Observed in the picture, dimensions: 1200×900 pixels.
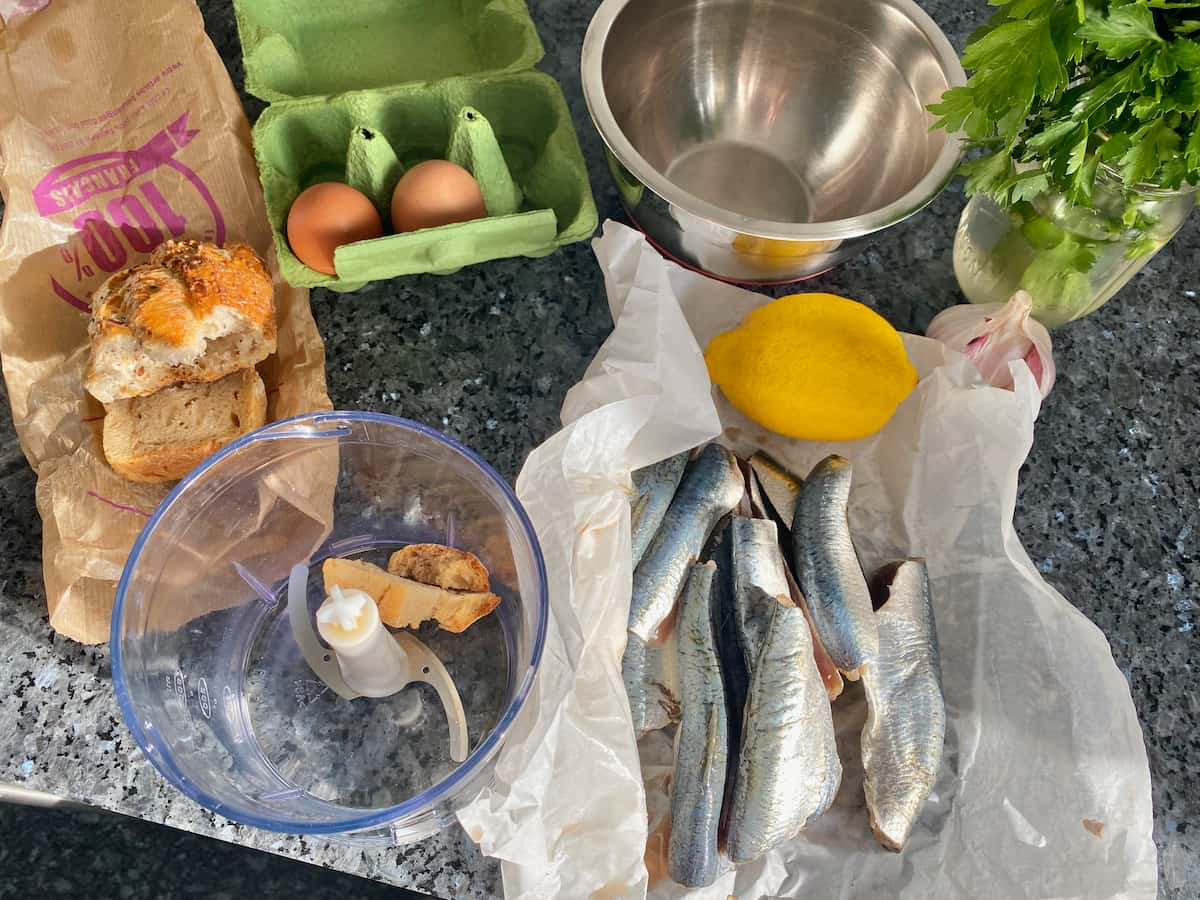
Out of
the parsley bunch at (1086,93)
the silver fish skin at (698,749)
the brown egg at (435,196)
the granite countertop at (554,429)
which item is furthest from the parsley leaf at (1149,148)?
the brown egg at (435,196)

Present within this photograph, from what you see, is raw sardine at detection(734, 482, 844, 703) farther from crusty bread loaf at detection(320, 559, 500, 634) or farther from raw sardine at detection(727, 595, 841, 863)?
crusty bread loaf at detection(320, 559, 500, 634)

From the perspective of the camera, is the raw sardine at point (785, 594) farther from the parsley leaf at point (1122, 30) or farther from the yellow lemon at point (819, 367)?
the parsley leaf at point (1122, 30)

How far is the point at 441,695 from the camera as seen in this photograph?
76 cm

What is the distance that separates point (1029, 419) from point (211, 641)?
2.29 ft

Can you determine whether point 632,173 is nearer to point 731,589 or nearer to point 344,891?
point 731,589

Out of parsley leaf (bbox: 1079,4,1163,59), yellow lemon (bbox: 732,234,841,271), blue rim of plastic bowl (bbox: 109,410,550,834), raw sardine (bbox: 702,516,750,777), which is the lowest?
raw sardine (bbox: 702,516,750,777)

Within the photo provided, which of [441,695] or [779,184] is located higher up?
[779,184]

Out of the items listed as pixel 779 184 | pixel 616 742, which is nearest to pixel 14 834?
pixel 616 742

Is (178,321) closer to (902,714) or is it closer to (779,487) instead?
(779,487)

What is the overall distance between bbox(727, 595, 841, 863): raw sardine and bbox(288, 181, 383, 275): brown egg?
490 mm

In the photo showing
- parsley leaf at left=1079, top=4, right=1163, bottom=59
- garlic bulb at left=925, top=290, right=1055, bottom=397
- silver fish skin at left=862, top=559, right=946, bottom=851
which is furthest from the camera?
garlic bulb at left=925, top=290, right=1055, bottom=397

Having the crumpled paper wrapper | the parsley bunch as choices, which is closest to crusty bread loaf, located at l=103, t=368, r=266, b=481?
the crumpled paper wrapper

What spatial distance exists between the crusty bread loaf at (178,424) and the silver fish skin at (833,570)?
1.57ft

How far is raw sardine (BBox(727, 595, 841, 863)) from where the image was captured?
66cm
